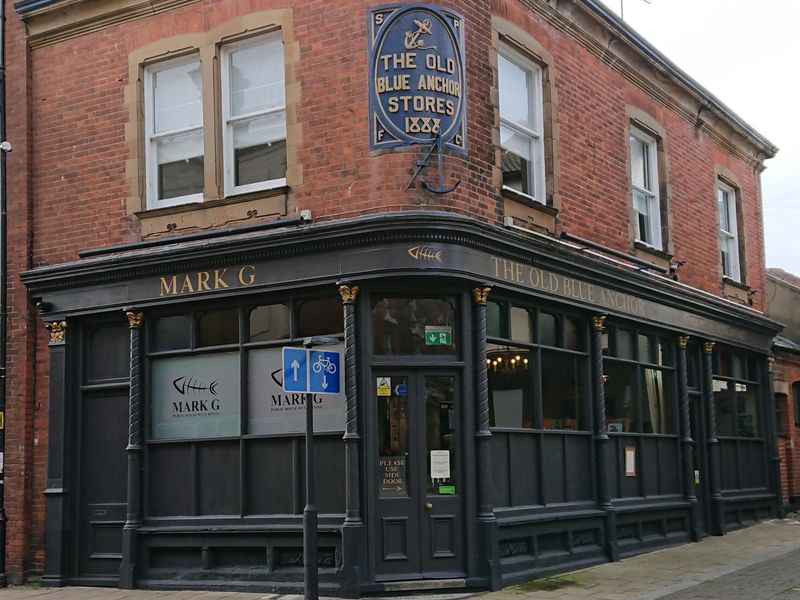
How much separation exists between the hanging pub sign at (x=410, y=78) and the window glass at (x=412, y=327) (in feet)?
6.05

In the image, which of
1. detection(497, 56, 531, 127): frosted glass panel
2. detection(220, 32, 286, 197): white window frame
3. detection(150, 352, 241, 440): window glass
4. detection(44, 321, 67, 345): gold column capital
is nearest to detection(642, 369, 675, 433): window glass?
detection(497, 56, 531, 127): frosted glass panel

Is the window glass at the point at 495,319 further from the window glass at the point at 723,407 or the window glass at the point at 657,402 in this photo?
the window glass at the point at 723,407

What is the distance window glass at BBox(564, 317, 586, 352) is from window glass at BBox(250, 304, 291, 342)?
4105 millimetres

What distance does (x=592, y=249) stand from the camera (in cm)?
1501

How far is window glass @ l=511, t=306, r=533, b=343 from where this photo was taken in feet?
43.7

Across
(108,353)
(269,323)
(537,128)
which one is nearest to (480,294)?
(269,323)

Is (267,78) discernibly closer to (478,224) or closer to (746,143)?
(478,224)

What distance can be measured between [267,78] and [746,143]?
12196mm

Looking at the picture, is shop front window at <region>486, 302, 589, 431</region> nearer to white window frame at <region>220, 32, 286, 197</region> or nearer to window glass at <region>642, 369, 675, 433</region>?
window glass at <region>642, 369, 675, 433</region>

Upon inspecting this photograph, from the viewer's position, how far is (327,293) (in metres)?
12.3

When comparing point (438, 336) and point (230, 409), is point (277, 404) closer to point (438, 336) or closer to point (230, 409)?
point (230, 409)

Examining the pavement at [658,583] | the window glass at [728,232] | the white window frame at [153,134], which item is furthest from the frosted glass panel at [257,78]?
the window glass at [728,232]

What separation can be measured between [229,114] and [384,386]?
4236 millimetres

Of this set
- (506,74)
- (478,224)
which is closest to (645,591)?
(478,224)
